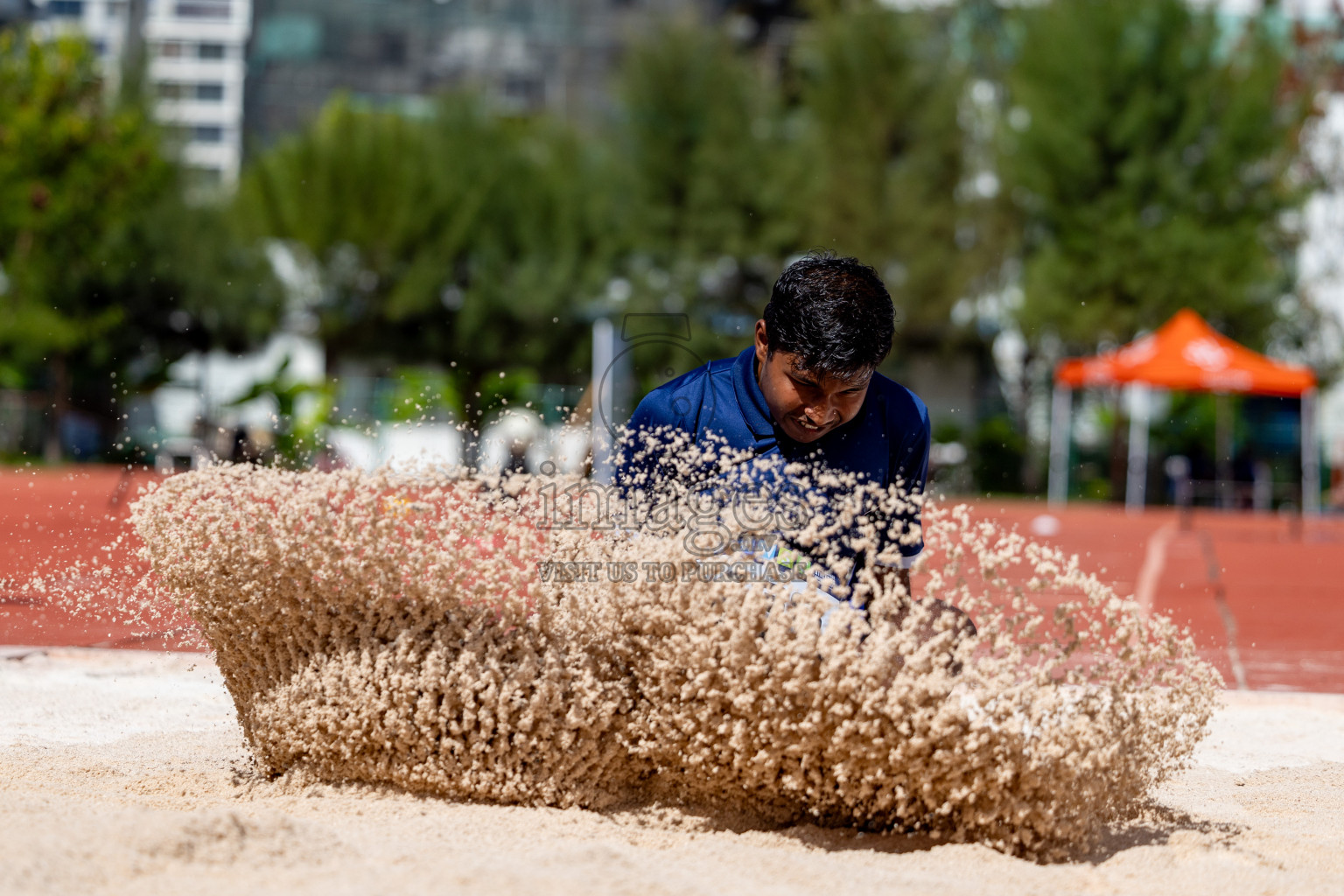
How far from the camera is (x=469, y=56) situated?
5309cm

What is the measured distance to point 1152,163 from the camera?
2344 centimetres

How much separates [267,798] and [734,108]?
79.7 ft

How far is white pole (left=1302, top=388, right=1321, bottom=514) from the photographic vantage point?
1875 centimetres

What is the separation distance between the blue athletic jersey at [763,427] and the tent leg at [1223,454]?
19.7 metres

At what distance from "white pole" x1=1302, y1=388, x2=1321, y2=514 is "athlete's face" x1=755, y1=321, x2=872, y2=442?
1613 centimetres

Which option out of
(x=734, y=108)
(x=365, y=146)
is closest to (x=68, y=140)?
(x=365, y=146)

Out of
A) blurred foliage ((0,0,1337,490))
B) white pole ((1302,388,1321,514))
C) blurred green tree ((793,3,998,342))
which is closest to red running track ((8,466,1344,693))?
white pole ((1302,388,1321,514))

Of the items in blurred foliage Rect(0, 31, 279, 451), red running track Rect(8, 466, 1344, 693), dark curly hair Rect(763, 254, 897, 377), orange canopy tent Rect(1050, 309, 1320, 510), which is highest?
blurred foliage Rect(0, 31, 279, 451)

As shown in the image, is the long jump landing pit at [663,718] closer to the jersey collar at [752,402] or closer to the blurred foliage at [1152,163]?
the jersey collar at [752,402]

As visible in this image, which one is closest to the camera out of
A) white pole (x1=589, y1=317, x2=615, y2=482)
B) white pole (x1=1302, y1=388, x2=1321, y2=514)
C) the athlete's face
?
the athlete's face

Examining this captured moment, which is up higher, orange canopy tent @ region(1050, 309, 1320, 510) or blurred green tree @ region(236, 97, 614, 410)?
blurred green tree @ region(236, 97, 614, 410)

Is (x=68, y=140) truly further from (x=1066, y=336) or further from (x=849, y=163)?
(x=1066, y=336)

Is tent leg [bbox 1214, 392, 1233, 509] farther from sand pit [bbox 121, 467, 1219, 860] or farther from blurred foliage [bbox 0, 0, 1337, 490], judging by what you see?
sand pit [bbox 121, 467, 1219, 860]

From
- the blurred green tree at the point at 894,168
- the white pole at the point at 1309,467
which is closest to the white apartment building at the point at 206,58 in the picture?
the blurred green tree at the point at 894,168
